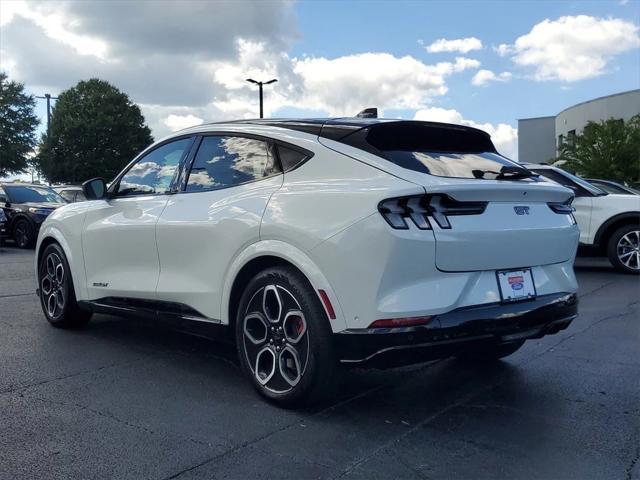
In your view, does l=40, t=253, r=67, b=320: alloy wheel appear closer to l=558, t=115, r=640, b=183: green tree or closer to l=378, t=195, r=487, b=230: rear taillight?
l=378, t=195, r=487, b=230: rear taillight

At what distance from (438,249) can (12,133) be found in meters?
55.4

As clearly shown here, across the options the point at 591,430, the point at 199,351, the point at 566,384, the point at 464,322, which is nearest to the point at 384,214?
the point at 464,322

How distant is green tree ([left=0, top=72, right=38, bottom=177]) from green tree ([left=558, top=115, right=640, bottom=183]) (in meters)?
41.7

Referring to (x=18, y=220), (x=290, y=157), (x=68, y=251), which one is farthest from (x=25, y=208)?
(x=290, y=157)

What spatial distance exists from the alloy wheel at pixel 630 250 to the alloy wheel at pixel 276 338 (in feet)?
25.7

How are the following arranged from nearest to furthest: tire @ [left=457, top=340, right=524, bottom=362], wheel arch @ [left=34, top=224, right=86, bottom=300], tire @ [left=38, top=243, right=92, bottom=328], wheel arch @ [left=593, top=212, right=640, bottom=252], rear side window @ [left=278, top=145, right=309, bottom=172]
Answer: rear side window @ [left=278, top=145, right=309, bottom=172] < tire @ [left=457, top=340, right=524, bottom=362] < wheel arch @ [left=34, top=224, right=86, bottom=300] < tire @ [left=38, top=243, right=92, bottom=328] < wheel arch @ [left=593, top=212, right=640, bottom=252]

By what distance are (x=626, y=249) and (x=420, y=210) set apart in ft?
25.7

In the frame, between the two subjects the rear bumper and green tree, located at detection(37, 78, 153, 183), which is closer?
the rear bumper

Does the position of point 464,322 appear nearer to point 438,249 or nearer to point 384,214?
point 438,249

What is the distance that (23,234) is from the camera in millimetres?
15438

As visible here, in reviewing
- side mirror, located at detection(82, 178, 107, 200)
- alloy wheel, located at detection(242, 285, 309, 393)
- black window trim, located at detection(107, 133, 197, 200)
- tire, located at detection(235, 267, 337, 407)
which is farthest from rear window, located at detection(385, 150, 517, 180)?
side mirror, located at detection(82, 178, 107, 200)

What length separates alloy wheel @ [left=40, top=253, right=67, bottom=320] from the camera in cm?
574

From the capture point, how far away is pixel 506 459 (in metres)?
3.09

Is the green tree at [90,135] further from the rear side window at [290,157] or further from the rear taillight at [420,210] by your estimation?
the rear taillight at [420,210]
